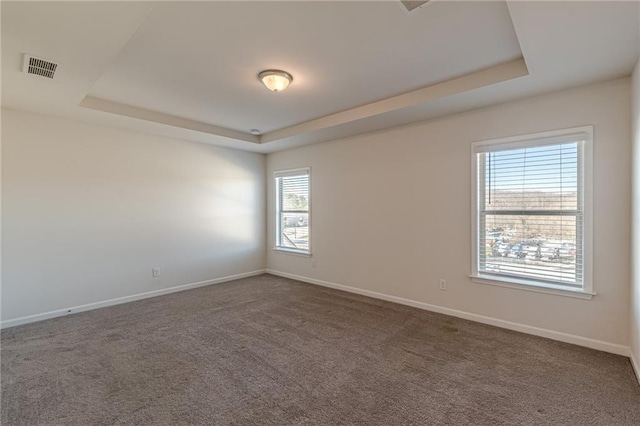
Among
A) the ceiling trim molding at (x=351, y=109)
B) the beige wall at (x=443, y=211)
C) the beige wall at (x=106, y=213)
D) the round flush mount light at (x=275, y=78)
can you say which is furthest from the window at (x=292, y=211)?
the round flush mount light at (x=275, y=78)

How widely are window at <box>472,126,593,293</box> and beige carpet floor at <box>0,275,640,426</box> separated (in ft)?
2.19

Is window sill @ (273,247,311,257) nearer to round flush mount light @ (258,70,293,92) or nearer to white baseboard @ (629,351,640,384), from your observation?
round flush mount light @ (258,70,293,92)

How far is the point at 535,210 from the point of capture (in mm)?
3070

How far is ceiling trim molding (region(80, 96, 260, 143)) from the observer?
11.2ft

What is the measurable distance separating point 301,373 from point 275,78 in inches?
102

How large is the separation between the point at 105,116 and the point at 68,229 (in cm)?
150

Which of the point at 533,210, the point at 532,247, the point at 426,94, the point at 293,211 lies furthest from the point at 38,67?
the point at 532,247

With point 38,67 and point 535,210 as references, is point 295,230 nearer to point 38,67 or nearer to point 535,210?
point 535,210

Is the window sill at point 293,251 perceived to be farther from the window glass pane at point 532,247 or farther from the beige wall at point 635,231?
the beige wall at point 635,231

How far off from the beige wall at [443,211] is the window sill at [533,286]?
58 mm

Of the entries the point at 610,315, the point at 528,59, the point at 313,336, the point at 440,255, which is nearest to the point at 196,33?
the point at 528,59

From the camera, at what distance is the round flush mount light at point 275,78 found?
278 centimetres

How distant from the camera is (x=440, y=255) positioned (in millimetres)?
3723

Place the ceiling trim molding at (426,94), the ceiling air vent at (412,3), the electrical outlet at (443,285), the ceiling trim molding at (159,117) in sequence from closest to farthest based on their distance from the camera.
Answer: the ceiling air vent at (412,3) → the ceiling trim molding at (426,94) → the ceiling trim molding at (159,117) → the electrical outlet at (443,285)
